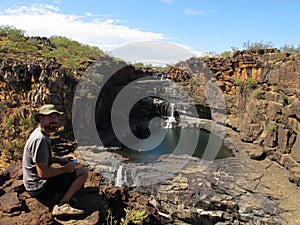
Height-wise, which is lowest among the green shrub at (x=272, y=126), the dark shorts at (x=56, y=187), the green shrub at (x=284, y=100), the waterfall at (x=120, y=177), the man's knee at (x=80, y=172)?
the waterfall at (x=120, y=177)

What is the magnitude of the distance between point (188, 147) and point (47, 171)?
22117 millimetres

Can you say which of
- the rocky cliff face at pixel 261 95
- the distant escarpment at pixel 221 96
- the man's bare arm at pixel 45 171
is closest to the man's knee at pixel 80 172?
the man's bare arm at pixel 45 171

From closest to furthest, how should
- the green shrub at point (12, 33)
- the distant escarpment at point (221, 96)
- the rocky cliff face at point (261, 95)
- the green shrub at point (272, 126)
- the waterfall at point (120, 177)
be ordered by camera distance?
1. the waterfall at point (120, 177)
2. the rocky cliff face at point (261, 95)
3. the distant escarpment at point (221, 96)
4. the green shrub at point (272, 126)
5. the green shrub at point (12, 33)

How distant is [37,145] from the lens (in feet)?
12.8

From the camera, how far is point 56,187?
432cm

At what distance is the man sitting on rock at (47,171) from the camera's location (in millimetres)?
3936

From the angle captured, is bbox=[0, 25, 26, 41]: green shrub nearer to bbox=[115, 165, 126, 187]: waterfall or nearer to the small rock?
bbox=[115, 165, 126, 187]: waterfall

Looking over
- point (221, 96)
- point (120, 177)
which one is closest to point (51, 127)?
point (120, 177)

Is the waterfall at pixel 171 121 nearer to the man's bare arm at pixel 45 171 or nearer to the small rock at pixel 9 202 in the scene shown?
the small rock at pixel 9 202

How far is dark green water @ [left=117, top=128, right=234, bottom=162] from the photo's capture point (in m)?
22.0

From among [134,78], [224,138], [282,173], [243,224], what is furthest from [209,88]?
[243,224]

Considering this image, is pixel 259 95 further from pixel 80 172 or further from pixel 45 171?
pixel 45 171

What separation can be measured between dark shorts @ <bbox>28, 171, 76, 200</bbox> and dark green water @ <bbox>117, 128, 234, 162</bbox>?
16.8 metres

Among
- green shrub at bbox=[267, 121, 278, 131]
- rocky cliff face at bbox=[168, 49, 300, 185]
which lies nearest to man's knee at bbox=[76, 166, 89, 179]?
rocky cliff face at bbox=[168, 49, 300, 185]
